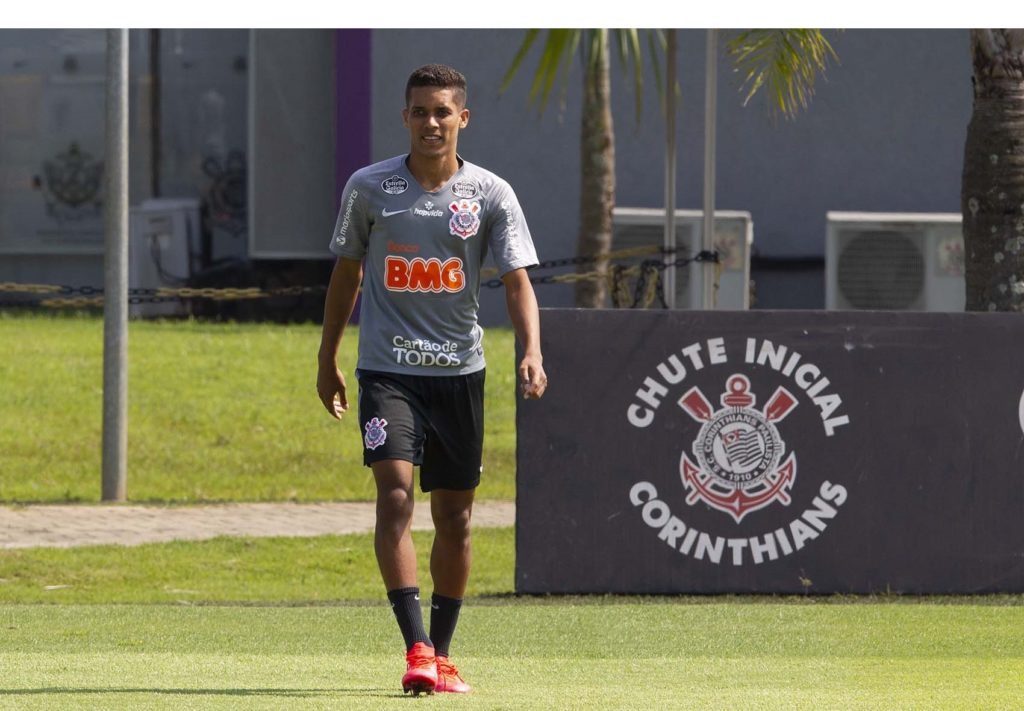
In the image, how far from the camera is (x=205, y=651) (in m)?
6.90

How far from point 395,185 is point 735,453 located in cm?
389

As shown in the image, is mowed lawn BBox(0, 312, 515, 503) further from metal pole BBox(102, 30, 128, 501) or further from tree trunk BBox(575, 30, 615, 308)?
tree trunk BBox(575, 30, 615, 308)

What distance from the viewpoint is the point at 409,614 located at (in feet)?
18.3

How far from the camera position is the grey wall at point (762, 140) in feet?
74.1

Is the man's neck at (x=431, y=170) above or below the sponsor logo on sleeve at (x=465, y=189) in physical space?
above

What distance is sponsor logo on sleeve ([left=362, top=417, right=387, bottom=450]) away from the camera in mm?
5559

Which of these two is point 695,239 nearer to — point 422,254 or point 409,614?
point 422,254

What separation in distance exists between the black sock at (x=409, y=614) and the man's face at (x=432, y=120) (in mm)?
1321

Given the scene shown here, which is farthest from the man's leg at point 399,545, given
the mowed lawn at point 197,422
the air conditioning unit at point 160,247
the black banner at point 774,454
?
the air conditioning unit at point 160,247

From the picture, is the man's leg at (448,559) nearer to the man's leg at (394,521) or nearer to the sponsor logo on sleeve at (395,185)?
the man's leg at (394,521)

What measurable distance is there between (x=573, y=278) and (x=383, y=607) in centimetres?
567

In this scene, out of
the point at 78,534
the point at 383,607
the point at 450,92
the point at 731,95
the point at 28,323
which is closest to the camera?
the point at 450,92

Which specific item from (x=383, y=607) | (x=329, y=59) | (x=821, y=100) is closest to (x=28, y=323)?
(x=329, y=59)

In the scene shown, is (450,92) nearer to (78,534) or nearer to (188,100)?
(78,534)
